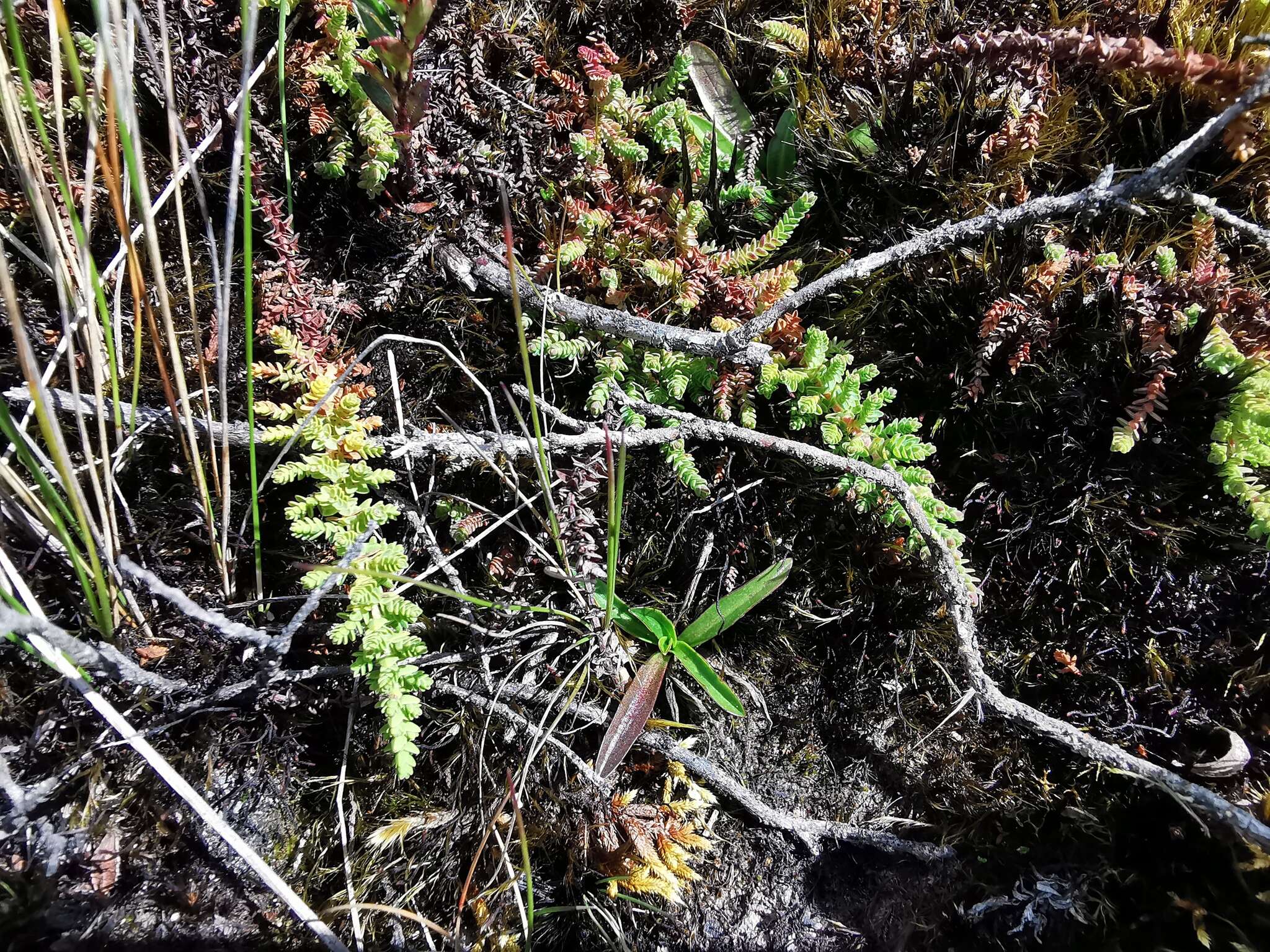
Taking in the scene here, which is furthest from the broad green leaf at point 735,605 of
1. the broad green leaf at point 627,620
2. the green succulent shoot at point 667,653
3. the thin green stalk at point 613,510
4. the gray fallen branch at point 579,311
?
the gray fallen branch at point 579,311

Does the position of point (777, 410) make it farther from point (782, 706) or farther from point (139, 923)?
point (139, 923)

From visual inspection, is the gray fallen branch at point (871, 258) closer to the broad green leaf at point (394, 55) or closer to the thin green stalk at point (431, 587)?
the broad green leaf at point (394, 55)

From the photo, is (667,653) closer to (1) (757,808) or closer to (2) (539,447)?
(1) (757,808)

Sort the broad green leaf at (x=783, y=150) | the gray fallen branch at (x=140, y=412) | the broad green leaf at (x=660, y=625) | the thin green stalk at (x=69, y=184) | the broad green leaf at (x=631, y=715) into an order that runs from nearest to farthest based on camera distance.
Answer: the thin green stalk at (x=69, y=184) < the gray fallen branch at (x=140, y=412) < the broad green leaf at (x=631, y=715) < the broad green leaf at (x=660, y=625) < the broad green leaf at (x=783, y=150)

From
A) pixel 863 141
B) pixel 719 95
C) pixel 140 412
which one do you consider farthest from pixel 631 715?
pixel 719 95

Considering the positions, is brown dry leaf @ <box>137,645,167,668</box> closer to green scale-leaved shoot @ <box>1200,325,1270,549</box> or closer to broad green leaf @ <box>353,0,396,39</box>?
broad green leaf @ <box>353,0,396,39</box>

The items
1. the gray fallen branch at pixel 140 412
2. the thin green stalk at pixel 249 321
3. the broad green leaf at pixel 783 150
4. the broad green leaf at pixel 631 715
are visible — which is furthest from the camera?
the broad green leaf at pixel 783 150

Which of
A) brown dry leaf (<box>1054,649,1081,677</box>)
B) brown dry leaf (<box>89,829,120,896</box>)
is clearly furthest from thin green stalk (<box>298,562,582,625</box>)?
brown dry leaf (<box>1054,649,1081,677</box>)

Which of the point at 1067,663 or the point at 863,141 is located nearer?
the point at 1067,663
